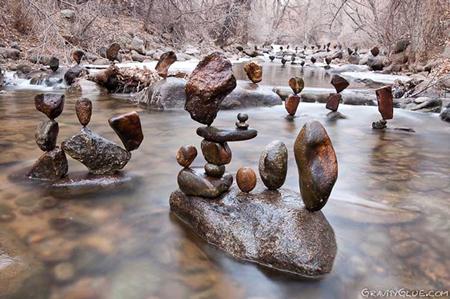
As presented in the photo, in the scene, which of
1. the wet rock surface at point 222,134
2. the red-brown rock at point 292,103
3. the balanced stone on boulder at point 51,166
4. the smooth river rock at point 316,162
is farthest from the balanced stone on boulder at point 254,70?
the smooth river rock at point 316,162

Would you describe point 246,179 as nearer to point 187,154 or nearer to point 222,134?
point 222,134

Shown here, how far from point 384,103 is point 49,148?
154 inches

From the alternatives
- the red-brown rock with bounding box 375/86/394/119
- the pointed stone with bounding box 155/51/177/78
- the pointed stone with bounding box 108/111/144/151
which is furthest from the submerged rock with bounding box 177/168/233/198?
the pointed stone with bounding box 155/51/177/78

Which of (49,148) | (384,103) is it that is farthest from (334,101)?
(49,148)

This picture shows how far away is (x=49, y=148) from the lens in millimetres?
2871

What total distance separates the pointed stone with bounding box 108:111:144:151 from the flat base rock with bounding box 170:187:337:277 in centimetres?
84

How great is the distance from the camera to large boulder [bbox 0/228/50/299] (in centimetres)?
171

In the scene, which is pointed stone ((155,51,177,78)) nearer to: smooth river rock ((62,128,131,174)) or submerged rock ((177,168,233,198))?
smooth river rock ((62,128,131,174))

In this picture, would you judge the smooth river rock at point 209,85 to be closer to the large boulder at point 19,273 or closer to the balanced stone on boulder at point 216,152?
the balanced stone on boulder at point 216,152

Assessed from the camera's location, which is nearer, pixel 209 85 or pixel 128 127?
pixel 209 85

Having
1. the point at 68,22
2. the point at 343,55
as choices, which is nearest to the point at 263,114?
the point at 68,22

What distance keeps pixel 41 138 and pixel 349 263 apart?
2155 millimetres

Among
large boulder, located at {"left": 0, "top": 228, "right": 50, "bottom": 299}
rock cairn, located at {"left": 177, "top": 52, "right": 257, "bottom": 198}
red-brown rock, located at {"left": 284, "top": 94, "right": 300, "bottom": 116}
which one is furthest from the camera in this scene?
red-brown rock, located at {"left": 284, "top": 94, "right": 300, "bottom": 116}

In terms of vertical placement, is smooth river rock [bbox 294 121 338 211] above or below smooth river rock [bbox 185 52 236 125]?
below
